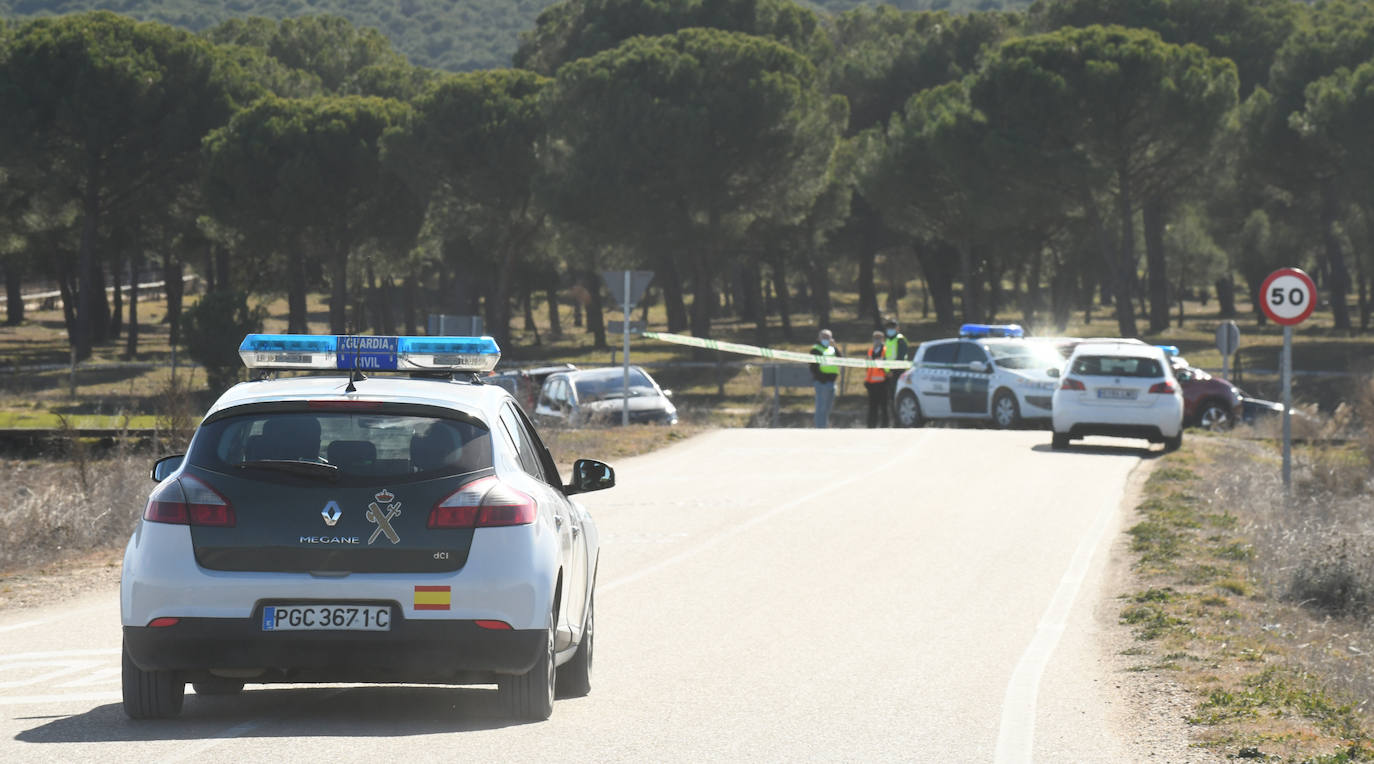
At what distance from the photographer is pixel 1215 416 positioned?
33781mm

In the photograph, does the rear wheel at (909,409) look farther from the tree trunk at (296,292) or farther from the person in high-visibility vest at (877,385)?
the tree trunk at (296,292)

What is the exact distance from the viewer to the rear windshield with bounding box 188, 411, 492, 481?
22.6 ft

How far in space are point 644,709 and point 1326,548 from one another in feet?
25.2

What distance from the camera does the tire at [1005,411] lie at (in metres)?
30.8

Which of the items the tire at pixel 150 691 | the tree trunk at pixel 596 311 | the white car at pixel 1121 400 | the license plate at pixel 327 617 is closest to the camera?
the license plate at pixel 327 617

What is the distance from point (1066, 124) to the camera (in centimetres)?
5031

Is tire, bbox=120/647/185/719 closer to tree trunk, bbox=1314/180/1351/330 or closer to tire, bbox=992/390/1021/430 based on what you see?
tire, bbox=992/390/1021/430

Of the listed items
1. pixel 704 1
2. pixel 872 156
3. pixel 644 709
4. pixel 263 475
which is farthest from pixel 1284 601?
pixel 704 1

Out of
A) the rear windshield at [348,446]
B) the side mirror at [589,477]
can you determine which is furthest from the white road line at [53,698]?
the side mirror at [589,477]

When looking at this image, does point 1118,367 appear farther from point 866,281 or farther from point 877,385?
point 866,281

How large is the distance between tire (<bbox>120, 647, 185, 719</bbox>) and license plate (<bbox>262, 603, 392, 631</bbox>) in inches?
26.7

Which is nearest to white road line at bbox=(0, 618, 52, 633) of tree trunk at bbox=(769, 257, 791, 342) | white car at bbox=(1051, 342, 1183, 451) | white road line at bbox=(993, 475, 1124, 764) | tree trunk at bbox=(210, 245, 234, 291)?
white road line at bbox=(993, 475, 1124, 764)

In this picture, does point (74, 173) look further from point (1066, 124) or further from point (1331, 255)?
point (1331, 255)

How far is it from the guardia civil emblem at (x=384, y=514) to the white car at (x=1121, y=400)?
19.7 m
